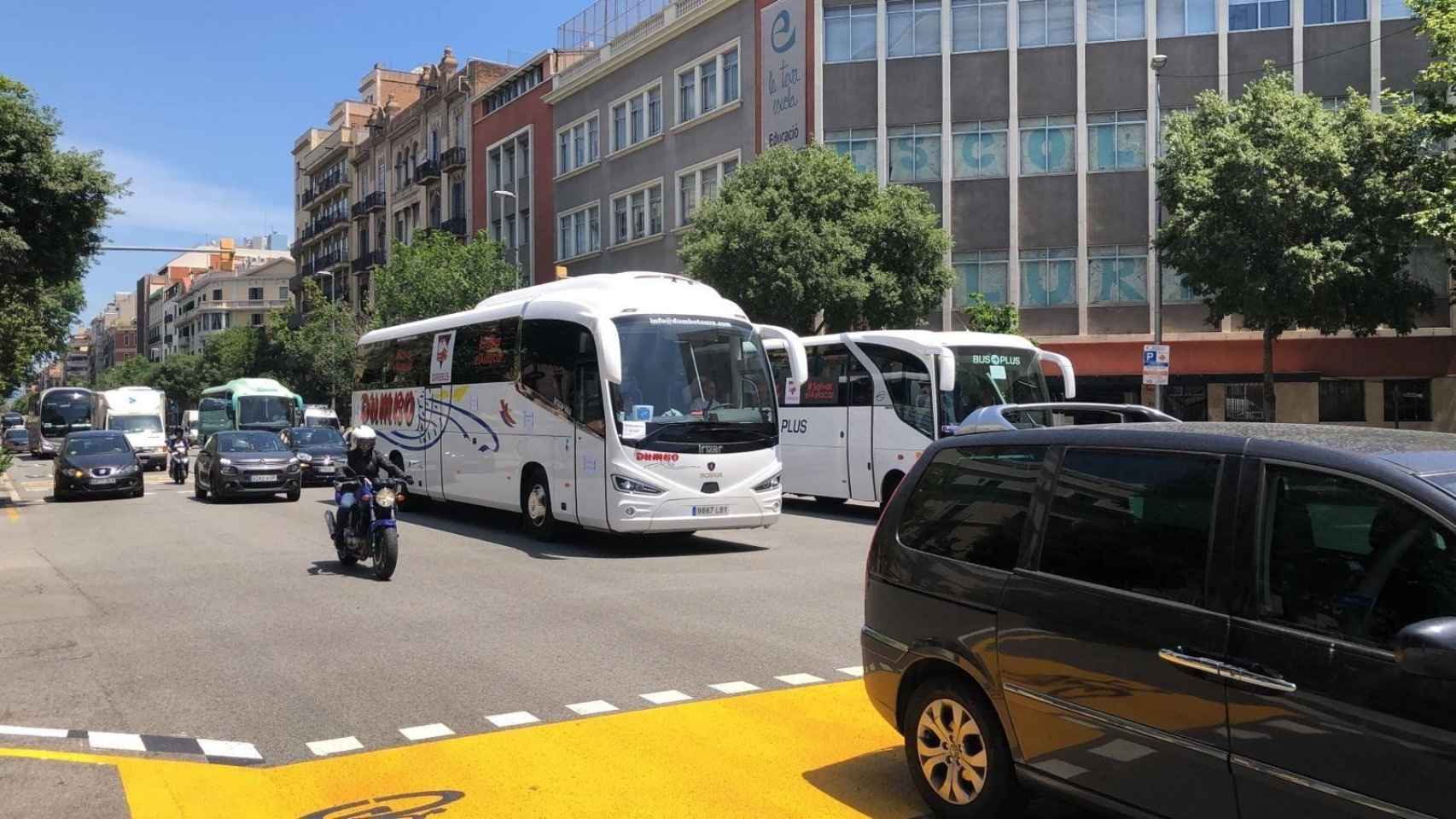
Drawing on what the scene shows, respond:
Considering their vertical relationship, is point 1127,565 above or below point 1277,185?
below

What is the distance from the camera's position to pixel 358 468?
12797 millimetres

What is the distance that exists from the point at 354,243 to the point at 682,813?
7750 centimetres

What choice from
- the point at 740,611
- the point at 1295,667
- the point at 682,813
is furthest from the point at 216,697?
the point at 1295,667

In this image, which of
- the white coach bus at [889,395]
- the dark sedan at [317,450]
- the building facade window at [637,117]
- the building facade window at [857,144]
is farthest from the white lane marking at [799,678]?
the building facade window at [637,117]

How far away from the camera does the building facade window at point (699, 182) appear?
39094 millimetres

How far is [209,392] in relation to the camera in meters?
53.4

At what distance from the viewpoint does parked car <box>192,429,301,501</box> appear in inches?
912

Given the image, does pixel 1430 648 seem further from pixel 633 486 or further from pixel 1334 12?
pixel 1334 12

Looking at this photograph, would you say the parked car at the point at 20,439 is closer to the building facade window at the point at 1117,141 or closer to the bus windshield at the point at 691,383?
the building facade window at the point at 1117,141

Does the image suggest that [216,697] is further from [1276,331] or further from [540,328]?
[1276,331]

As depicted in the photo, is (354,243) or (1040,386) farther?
(354,243)

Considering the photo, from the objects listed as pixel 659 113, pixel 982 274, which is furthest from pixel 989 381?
pixel 659 113

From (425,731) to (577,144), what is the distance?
44.7m

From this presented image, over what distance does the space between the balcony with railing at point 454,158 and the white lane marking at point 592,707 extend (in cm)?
5587
